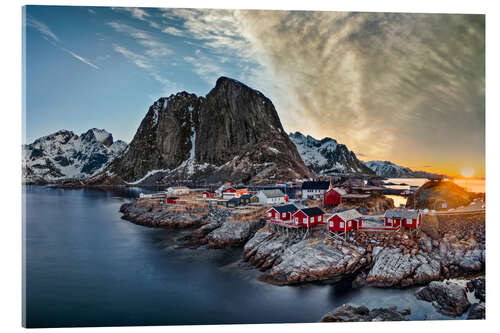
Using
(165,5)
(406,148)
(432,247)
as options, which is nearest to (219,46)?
(165,5)

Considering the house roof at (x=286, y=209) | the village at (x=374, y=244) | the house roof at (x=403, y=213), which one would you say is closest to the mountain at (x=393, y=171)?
the village at (x=374, y=244)

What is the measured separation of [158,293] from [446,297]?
7.17m

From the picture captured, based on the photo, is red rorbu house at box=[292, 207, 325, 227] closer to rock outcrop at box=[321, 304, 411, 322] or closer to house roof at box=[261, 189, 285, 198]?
rock outcrop at box=[321, 304, 411, 322]

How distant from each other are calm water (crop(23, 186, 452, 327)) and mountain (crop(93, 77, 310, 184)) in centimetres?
707

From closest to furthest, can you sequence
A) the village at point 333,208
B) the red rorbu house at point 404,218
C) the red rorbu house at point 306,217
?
the red rorbu house at point 404,218 < the village at point 333,208 < the red rorbu house at point 306,217

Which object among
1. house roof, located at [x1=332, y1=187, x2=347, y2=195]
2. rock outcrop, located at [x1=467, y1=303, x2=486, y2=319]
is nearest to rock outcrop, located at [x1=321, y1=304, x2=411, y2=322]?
rock outcrop, located at [x1=467, y1=303, x2=486, y2=319]

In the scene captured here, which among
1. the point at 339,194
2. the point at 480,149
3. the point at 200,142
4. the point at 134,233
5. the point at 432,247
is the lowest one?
Answer: the point at 134,233

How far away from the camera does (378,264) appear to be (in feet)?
27.6

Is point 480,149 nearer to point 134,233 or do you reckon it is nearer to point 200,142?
point 134,233

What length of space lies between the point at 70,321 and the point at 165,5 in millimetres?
7691

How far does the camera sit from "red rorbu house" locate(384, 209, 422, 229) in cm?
902

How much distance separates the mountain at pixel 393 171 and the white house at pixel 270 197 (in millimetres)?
6268

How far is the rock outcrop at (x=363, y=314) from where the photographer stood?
6.58 meters

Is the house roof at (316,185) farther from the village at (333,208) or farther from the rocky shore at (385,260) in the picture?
the rocky shore at (385,260)
